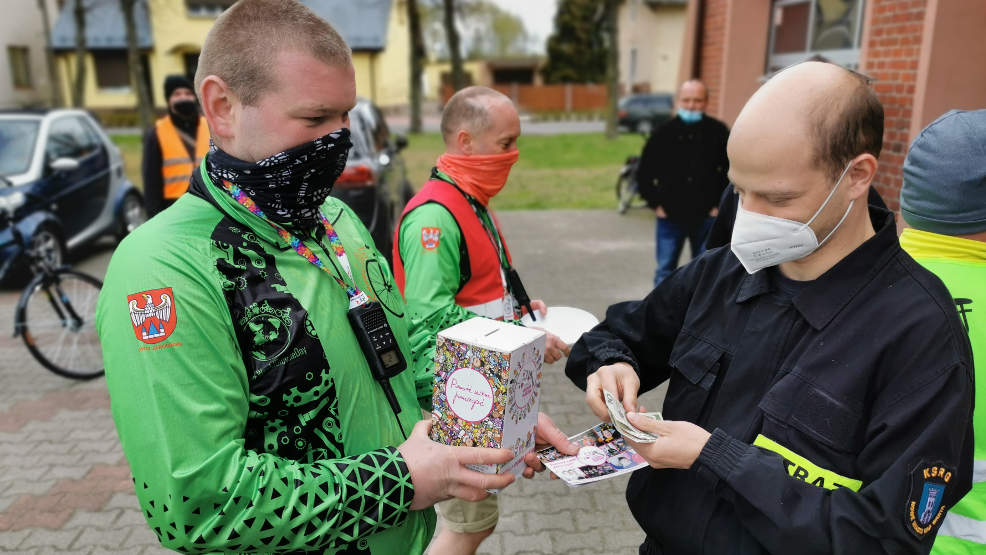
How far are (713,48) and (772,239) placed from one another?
9122 millimetres

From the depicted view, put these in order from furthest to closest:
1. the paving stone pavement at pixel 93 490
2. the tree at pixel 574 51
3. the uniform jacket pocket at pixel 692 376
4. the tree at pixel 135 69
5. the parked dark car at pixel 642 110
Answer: the tree at pixel 574 51 → the parked dark car at pixel 642 110 → the tree at pixel 135 69 → the paving stone pavement at pixel 93 490 → the uniform jacket pocket at pixel 692 376

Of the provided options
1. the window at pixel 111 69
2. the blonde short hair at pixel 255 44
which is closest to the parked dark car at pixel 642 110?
the window at pixel 111 69

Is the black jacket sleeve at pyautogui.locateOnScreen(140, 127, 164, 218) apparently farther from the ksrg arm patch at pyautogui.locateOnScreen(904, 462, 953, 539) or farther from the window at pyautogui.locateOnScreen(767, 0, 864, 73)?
the window at pyautogui.locateOnScreen(767, 0, 864, 73)

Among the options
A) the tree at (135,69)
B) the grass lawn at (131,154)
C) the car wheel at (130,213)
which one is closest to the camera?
the car wheel at (130,213)

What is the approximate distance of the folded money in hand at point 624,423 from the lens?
1416 millimetres

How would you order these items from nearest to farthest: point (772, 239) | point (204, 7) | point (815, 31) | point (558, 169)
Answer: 1. point (772, 239)
2. point (815, 31)
3. point (558, 169)
4. point (204, 7)

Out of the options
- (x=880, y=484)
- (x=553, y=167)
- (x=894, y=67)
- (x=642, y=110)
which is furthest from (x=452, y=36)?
(x=880, y=484)

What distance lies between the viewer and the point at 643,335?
1.81m

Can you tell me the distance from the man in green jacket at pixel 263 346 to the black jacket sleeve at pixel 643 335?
0.46 m

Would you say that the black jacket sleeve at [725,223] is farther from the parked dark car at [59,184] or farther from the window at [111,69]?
the window at [111,69]

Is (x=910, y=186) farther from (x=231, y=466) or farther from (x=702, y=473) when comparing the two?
(x=231, y=466)

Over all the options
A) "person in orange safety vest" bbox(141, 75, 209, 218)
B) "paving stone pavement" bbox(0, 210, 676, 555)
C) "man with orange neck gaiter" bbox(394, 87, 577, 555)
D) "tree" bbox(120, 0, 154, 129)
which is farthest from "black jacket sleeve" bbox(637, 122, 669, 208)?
"tree" bbox(120, 0, 154, 129)

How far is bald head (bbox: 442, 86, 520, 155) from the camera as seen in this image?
2.96 m

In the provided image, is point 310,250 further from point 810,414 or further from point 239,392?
point 810,414
